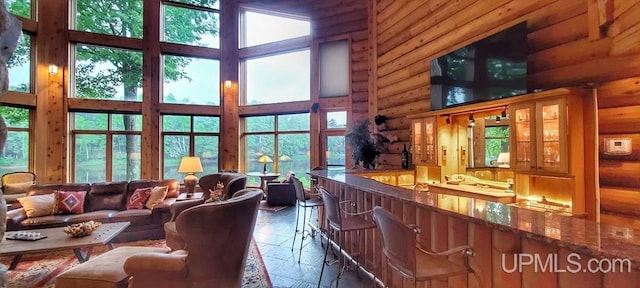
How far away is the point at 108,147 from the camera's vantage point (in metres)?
7.46

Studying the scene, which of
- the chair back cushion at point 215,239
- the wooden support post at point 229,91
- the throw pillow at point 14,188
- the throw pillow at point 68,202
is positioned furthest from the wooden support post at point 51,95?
the chair back cushion at point 215,239

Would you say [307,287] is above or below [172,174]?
below

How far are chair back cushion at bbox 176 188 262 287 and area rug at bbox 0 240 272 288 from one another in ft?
2.29

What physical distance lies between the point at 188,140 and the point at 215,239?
6.82 m

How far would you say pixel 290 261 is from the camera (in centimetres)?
351

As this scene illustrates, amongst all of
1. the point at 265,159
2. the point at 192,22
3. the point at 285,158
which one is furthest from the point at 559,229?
the point at 192,22

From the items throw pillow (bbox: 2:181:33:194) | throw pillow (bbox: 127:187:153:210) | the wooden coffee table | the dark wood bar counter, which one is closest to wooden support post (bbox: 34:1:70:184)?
throw pillow (bbox: 2:181:33:194)

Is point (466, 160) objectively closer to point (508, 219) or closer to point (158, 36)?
point (508, 219)

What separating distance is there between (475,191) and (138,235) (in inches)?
185

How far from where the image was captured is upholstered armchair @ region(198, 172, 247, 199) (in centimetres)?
457

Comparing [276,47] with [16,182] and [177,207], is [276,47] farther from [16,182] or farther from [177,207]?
[16,182]

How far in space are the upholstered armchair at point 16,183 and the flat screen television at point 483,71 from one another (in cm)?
819

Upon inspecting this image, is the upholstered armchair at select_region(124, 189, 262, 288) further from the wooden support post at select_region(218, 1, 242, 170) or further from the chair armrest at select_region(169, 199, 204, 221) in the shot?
the wooden support post at select_region(218, 1, 242, 170)

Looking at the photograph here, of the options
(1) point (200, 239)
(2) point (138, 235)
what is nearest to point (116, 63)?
(2) point (138, 235)
